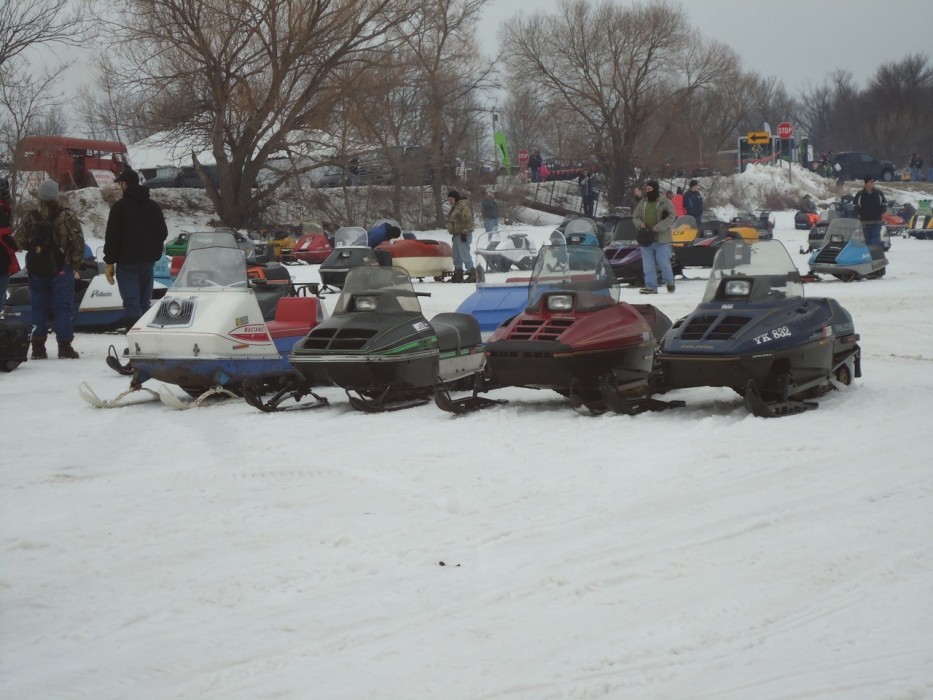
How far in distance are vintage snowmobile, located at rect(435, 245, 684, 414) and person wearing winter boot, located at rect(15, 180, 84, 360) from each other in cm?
482

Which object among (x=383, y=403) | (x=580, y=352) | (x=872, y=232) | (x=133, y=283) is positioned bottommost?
(x=383, y=403)

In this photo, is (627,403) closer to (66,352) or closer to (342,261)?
(66,352)

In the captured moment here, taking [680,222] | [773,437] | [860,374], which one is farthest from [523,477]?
[680,222]

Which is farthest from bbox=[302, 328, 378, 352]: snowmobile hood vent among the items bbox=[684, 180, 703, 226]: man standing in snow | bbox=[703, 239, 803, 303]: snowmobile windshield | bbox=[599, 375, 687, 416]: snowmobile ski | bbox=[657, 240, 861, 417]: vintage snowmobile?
bbox=[684, 180, 703, 226]: man standing in snow

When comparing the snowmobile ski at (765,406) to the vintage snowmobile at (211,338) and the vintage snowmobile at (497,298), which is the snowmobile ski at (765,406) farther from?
the vintage snowmobile at (211,338)

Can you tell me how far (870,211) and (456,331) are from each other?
513 inches

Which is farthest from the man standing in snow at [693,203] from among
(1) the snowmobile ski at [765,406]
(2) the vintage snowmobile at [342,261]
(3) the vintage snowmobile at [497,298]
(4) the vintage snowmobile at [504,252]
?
(1) the snowmobile ski at [765,406]

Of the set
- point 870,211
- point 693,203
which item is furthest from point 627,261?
point 693,203

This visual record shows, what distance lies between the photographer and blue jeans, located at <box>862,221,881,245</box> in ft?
64.5

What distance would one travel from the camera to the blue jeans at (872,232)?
19.7 metres

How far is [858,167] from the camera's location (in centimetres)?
5906

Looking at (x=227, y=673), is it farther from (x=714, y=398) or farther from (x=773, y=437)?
(x=714, y=398)

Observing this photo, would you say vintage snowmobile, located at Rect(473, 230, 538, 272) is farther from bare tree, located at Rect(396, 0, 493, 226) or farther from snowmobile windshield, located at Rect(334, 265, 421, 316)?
bare tree, located at Rect(396, 0, 493, 226)

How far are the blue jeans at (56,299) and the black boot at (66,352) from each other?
0.04 metres
